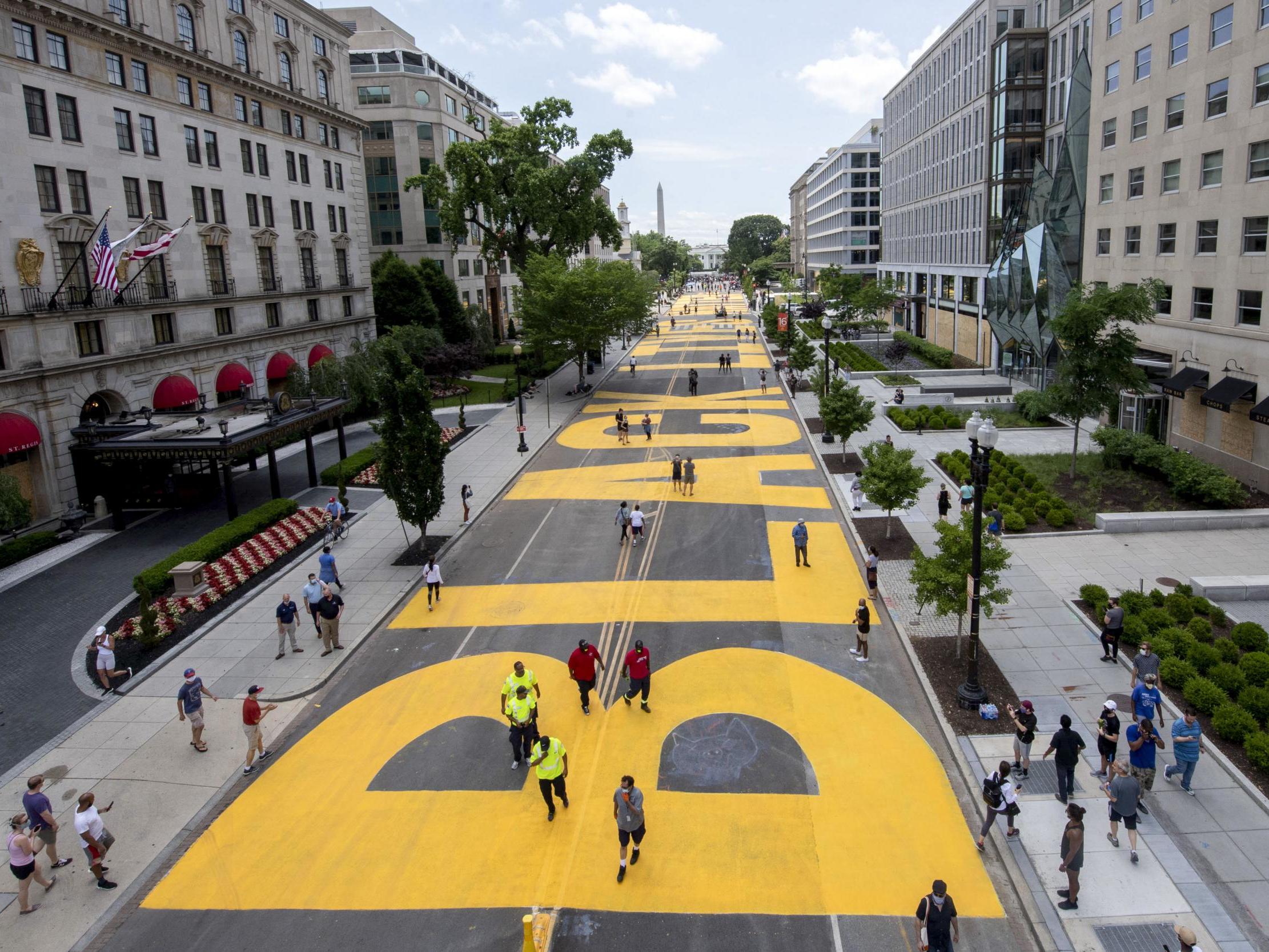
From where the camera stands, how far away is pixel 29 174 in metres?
30.5

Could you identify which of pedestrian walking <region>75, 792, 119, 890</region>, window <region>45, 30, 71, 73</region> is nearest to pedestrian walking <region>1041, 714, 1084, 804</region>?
pedestrian walking <region>75, 792, 119, 890</region>

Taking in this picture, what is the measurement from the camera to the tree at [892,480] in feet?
80.2

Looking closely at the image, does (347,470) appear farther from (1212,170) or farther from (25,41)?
(1212,170)

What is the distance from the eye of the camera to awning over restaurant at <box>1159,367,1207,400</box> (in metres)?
31.6

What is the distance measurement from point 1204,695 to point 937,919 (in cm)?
869

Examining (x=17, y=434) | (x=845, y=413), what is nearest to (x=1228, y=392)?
(x=845, y=413)

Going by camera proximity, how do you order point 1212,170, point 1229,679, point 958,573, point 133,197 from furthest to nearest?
1. point 133,197
2. point 1212,170
3. point 958,573
4. point 1229,679

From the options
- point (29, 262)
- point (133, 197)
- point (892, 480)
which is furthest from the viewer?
point (133, 197)

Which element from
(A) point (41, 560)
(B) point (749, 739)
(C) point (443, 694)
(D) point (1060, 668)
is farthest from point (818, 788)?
(A) point (41, 560)

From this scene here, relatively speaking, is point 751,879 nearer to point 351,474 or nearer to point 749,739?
point 749,739

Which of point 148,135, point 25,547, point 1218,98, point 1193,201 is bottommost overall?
point 25,547

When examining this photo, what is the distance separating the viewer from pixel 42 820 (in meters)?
12.4

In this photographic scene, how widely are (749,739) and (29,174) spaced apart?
105ft

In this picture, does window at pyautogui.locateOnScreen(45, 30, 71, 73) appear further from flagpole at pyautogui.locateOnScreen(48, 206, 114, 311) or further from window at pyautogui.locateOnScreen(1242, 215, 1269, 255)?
window at pyautogui.locateOnScreen(1242, 215, 1269, 255)
